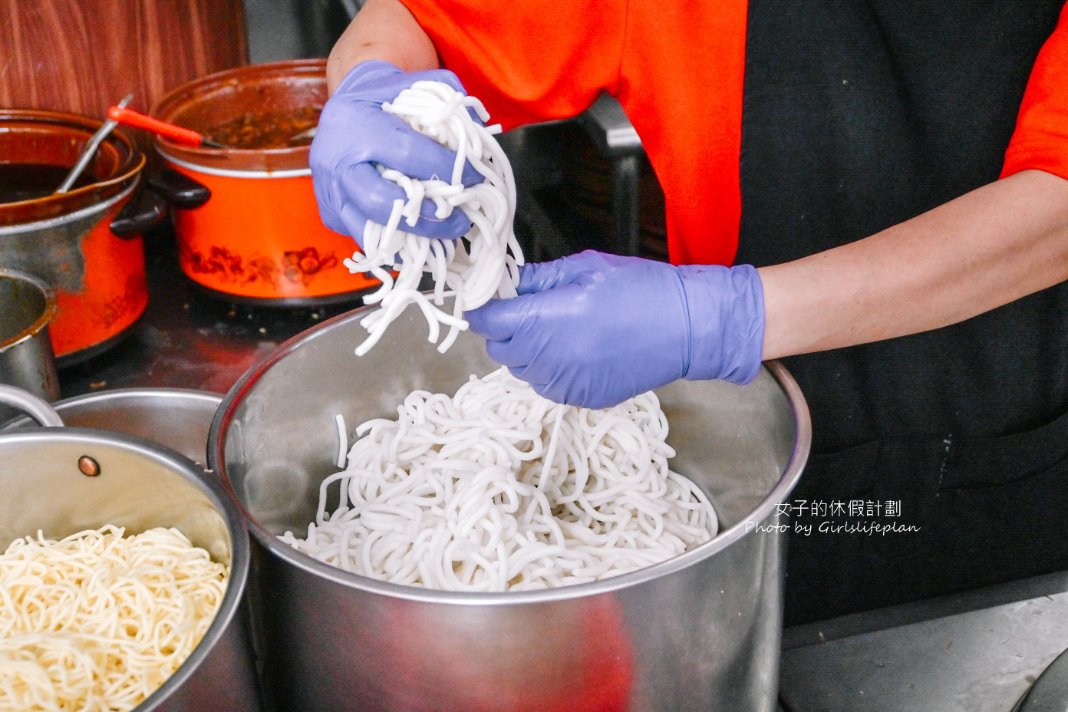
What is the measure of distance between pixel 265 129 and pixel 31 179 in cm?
46

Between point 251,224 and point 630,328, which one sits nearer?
point 630,328

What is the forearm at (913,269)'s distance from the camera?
1208 millimetres

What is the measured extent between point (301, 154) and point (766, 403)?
37.0 inches

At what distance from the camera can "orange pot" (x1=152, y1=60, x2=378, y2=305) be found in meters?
1.70

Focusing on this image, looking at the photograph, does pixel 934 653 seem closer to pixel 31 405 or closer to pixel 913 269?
pixel 913 269

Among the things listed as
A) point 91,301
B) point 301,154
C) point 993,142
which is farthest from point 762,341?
point 91,301

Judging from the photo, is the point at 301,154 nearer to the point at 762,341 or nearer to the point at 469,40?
the point at 469,40

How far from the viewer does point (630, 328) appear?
1188mm

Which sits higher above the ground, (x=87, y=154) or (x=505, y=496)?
(x=87, y=154)

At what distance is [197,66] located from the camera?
2.17 metres

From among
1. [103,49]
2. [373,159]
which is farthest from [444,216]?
[103,49]

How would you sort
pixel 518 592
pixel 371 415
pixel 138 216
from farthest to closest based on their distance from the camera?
pixel 138 216, pixel 371 415, pixel 518 592

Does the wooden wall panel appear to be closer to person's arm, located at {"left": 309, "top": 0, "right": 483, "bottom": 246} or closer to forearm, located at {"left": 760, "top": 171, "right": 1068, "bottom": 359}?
person's arm, located at {"left": 309, "top": 0, "right": 483, "bottom": 246}

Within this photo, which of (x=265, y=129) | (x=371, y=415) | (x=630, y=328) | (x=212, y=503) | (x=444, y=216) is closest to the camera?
(x=212, y=503)
